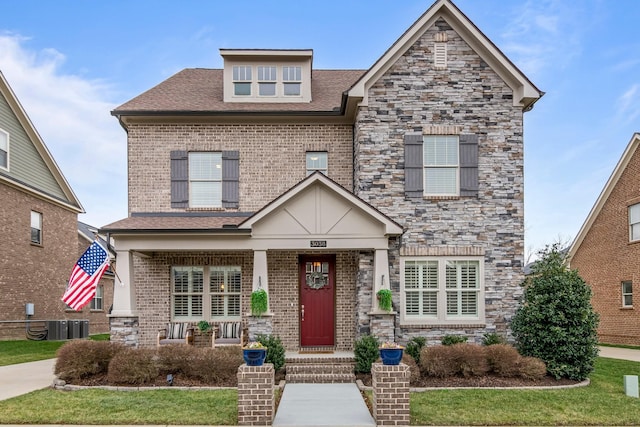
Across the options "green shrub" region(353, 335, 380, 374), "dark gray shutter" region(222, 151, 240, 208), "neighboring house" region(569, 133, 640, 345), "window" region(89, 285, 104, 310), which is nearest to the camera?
"green shrub" region(353, 335, 380, 374)

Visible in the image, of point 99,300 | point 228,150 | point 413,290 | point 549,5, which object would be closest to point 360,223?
point 413,290

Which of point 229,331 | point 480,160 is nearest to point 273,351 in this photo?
point 229,331

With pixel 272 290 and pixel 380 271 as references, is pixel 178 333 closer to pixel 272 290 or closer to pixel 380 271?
pixel 272 290

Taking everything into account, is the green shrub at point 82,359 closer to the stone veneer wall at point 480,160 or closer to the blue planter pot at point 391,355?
the blue planter pot at point 391,355

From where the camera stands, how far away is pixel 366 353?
433 inches

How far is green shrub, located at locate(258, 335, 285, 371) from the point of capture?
35.9 feet

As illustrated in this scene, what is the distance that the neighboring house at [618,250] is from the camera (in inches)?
762

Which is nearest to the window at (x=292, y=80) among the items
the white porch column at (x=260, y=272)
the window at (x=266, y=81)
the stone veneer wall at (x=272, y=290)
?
the window at (x=266, y=81)

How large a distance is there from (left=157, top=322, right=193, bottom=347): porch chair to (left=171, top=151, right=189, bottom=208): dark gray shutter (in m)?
3.15

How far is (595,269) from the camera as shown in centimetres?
2195

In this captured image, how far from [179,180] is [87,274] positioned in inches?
142

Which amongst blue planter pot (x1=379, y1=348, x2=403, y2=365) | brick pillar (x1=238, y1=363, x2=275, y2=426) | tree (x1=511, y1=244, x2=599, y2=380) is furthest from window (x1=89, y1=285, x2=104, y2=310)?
blue planter pot (x1=379, y1=348, x2=403, y2=365)

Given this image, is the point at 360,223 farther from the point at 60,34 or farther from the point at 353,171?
the point at 60,34

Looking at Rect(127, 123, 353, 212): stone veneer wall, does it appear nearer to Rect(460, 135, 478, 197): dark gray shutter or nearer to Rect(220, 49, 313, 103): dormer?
Rect(220, 49, 313, 103): dormer
